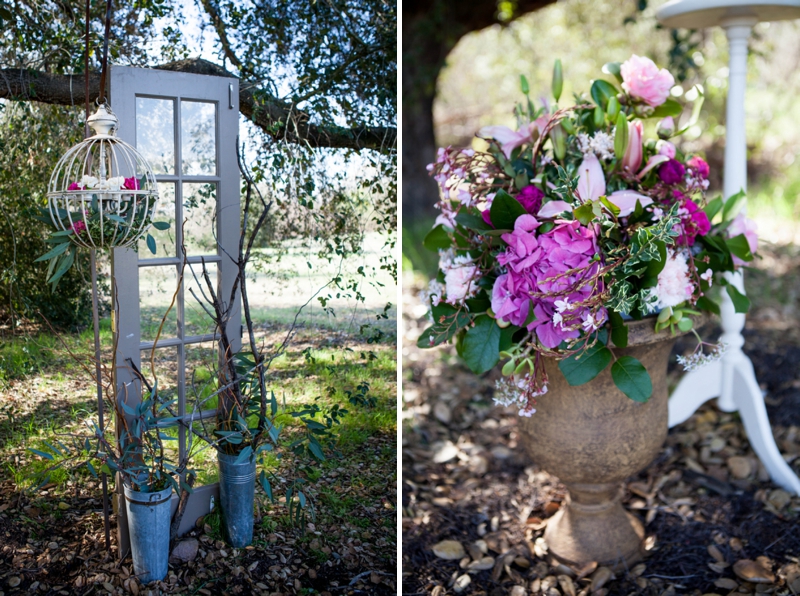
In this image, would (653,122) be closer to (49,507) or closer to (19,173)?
(19,173)

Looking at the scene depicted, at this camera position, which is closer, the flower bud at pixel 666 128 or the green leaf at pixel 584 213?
the green leaf at pixel 584 213

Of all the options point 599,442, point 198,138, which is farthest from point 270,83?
point 599,442

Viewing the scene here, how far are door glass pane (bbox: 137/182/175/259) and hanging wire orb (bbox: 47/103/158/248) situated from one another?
0.07 metres

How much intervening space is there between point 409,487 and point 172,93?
1.30 metres

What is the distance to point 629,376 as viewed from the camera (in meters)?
1.36

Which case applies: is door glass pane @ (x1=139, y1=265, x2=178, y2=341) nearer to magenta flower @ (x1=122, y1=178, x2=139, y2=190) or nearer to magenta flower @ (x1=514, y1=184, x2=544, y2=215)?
magenta flower @ (x1=122, y1=178, x2=139, y2=190)

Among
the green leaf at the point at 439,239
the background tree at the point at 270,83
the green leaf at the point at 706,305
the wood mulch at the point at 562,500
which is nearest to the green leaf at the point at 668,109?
the green leaf at the point at 706,305

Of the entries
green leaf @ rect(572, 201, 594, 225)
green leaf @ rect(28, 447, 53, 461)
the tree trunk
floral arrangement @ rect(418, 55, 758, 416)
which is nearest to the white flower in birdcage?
green leaf @ rect(28, 447, 53, 461)

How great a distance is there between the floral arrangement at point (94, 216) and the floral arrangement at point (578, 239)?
67cm

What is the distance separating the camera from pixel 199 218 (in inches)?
64.9

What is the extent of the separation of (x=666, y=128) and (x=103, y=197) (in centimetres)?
127

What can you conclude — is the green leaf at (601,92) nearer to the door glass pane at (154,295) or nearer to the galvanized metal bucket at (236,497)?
the door glass pane at (154,295)

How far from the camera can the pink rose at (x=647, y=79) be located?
1480mm

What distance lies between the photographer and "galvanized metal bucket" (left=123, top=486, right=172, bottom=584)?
1.55 metres
